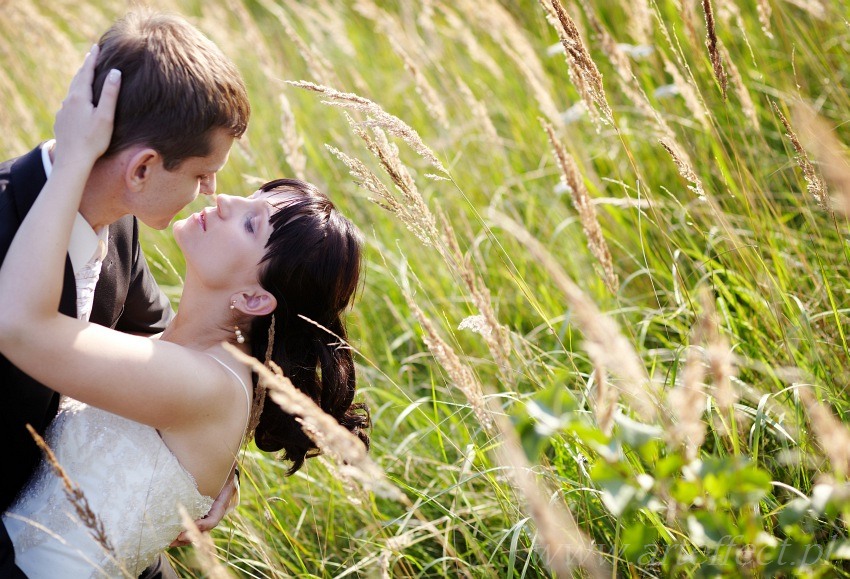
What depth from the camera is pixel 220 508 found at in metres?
1.83

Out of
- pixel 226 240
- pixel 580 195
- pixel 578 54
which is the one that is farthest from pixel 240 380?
pixel 578 54

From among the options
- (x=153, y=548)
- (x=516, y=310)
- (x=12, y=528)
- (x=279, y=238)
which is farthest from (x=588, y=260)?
(x=12, y=528)

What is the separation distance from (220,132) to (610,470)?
1.15m

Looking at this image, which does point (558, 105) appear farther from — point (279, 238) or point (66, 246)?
point (66, 246)

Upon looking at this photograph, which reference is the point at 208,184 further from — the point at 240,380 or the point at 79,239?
the point at 240,380

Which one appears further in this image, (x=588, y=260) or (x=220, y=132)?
(x=588, y=260)

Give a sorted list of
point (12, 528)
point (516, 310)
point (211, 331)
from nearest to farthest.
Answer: point (12, 528), point (211, 331), point (516, 310)

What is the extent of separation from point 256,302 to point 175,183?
14.1 inches

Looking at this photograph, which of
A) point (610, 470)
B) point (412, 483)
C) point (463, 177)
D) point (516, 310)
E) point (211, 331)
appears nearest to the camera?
point (610, 470)

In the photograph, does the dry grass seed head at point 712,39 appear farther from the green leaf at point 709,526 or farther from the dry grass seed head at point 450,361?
the green leaf at point 709,526

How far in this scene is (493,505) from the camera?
1953mm

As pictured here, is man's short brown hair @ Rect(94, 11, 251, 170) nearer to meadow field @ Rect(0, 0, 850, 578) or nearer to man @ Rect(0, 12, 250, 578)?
man @ Rect(0, 12, 250, 578)

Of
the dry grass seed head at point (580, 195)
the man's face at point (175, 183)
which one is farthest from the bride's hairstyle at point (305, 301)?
the dry grass seed head at point (580, 195)

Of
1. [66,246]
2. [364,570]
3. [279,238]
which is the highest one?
[66,246]
